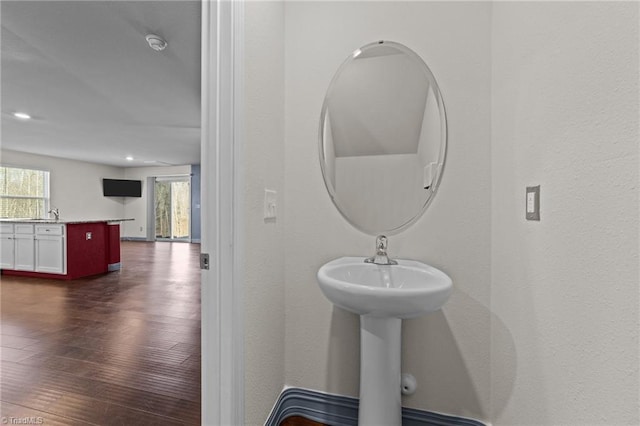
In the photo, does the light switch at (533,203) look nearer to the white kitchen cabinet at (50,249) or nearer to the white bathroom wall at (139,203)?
the white kitchen cabinet at (50,249)

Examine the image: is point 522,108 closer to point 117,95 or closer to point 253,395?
point 253,395

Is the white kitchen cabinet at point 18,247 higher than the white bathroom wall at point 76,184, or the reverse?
the white bathroom wall at point 76,184

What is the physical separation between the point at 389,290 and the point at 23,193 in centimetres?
972

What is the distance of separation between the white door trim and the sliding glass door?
29.8 feet

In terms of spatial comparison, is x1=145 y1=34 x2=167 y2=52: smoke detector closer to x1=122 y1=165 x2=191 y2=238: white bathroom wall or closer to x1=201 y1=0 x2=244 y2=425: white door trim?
x1=201 y1=0 x2=244 y2=425: white door trim

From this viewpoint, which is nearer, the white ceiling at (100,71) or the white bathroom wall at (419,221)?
the white bathroom wall at (419,221)

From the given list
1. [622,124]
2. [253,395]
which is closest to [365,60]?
[622,124]

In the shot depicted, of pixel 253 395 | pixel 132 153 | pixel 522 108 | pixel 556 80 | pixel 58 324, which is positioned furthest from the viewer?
pixel 132 153

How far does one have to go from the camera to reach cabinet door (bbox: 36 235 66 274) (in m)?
4.49

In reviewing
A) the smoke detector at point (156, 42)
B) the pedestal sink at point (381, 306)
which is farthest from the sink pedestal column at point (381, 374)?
the smoke detector at point (156, 42)

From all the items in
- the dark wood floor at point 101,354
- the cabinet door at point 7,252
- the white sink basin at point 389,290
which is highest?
the white sink basin at point 389,290

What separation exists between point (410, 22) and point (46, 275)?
239 inches

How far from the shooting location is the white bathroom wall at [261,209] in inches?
45.1

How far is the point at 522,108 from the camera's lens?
1.07m
